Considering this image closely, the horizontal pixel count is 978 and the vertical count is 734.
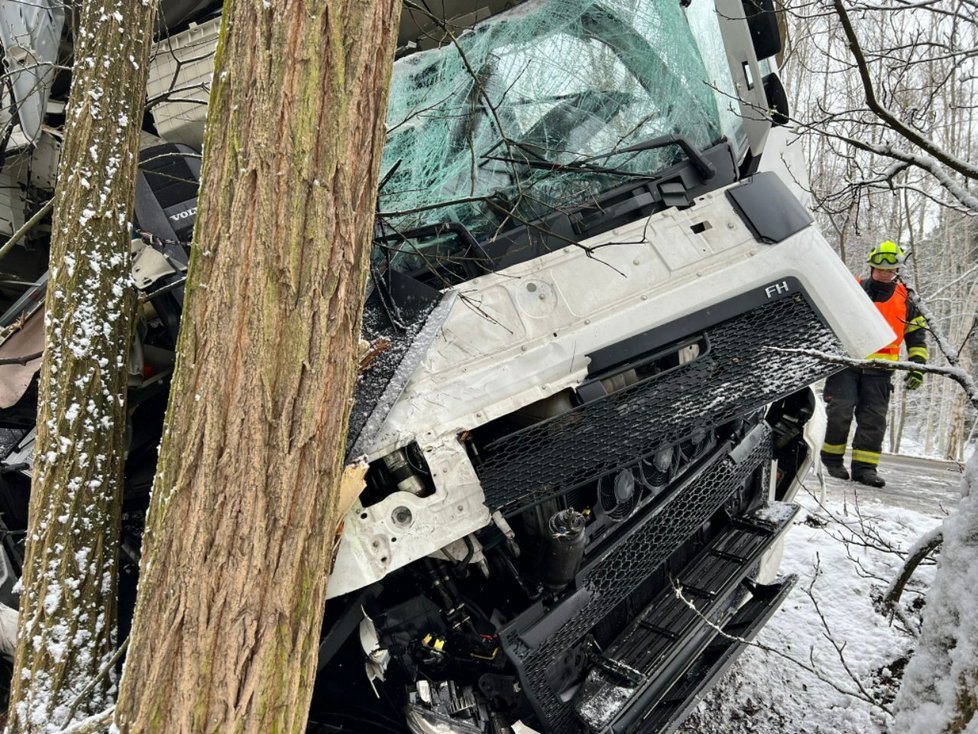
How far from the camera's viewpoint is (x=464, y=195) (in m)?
3.11

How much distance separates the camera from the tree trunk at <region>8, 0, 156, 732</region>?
238 cm

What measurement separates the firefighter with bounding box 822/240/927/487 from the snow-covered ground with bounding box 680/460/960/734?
18.2 inches

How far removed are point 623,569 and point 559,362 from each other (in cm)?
85

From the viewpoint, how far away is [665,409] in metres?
2.79

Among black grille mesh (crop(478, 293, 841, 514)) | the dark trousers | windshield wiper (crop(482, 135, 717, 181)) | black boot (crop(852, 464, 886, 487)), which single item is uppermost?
windshield wiper (crop(482, 135, 717, 181))

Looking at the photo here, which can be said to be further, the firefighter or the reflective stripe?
the reflective stripe

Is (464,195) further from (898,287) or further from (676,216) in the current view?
(898,287)

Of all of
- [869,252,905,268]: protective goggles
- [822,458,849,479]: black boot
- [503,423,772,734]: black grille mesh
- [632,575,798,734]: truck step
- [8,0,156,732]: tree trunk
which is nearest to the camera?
[8,0,156,732]: tree trunk

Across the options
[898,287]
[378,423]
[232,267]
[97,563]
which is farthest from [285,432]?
[898,287]

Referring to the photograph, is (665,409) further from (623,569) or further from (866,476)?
(866,476)

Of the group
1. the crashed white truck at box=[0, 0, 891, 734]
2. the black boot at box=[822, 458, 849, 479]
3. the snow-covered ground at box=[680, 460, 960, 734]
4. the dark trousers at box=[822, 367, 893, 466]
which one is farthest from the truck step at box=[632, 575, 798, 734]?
the black boot at box=[822, 458, 849, 479]

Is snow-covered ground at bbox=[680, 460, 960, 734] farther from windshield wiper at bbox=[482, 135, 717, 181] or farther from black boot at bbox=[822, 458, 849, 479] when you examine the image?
windshield wiper at bbox=[482, 135, 717, 181]

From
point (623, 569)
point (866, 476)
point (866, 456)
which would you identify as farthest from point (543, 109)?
point (866, 476)

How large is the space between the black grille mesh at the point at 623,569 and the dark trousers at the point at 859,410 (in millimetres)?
2443
